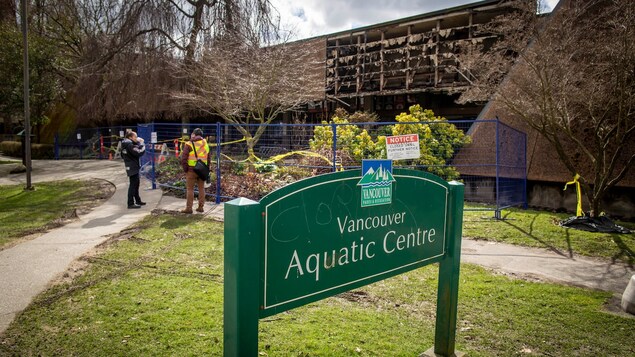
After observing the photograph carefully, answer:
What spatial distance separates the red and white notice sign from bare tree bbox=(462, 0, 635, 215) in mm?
3003

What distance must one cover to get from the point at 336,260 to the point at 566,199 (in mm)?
10701

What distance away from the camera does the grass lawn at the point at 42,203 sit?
8.36m

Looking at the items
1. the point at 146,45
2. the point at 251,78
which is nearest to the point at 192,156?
the point at 251,78

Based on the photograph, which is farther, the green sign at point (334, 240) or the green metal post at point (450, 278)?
the green metal post at point (450, 278)

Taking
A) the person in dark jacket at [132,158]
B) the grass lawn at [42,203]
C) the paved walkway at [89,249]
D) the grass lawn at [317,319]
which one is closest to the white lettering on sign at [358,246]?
the grass lawn at [317,319]

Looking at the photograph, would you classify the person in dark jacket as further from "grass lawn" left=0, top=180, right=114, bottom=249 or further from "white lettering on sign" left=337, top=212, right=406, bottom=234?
"white lettering on sign" left=337, top=212, right=406, bottom=234

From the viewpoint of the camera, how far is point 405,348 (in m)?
3.76

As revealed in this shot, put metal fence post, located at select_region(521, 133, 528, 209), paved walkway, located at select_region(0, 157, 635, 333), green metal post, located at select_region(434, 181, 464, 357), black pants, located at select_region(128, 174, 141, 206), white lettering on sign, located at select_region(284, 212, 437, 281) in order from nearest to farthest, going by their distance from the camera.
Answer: white lettering on sign, located at select_region(284, 212, 437, 281), green metal post, located at select_region(434, 181, 464, 357), paved walkway, located at select_region(0, 157, 635, 333), black pants, located at select_region(128, 174, 141, 206), metal fence post, located at select_region(521, 133, 528, 209)

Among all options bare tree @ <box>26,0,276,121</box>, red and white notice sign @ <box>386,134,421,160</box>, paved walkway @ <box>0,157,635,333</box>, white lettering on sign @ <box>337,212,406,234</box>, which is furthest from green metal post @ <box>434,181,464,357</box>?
bare tree @ <box>26,0,276,121</box>

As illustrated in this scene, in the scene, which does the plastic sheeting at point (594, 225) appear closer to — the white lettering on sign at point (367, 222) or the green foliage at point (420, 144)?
the green foliage at point (420, 144)

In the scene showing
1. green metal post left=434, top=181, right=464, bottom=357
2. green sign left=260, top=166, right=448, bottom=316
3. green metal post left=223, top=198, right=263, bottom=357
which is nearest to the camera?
green metal post left=223, top=198, right=263, bottom=357

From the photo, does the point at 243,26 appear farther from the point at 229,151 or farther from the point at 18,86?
the point at 18,86

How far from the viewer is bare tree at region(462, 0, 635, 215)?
27.6ft

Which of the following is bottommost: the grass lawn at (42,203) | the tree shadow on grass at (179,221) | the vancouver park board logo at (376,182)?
the grass lawn at (42,203)
